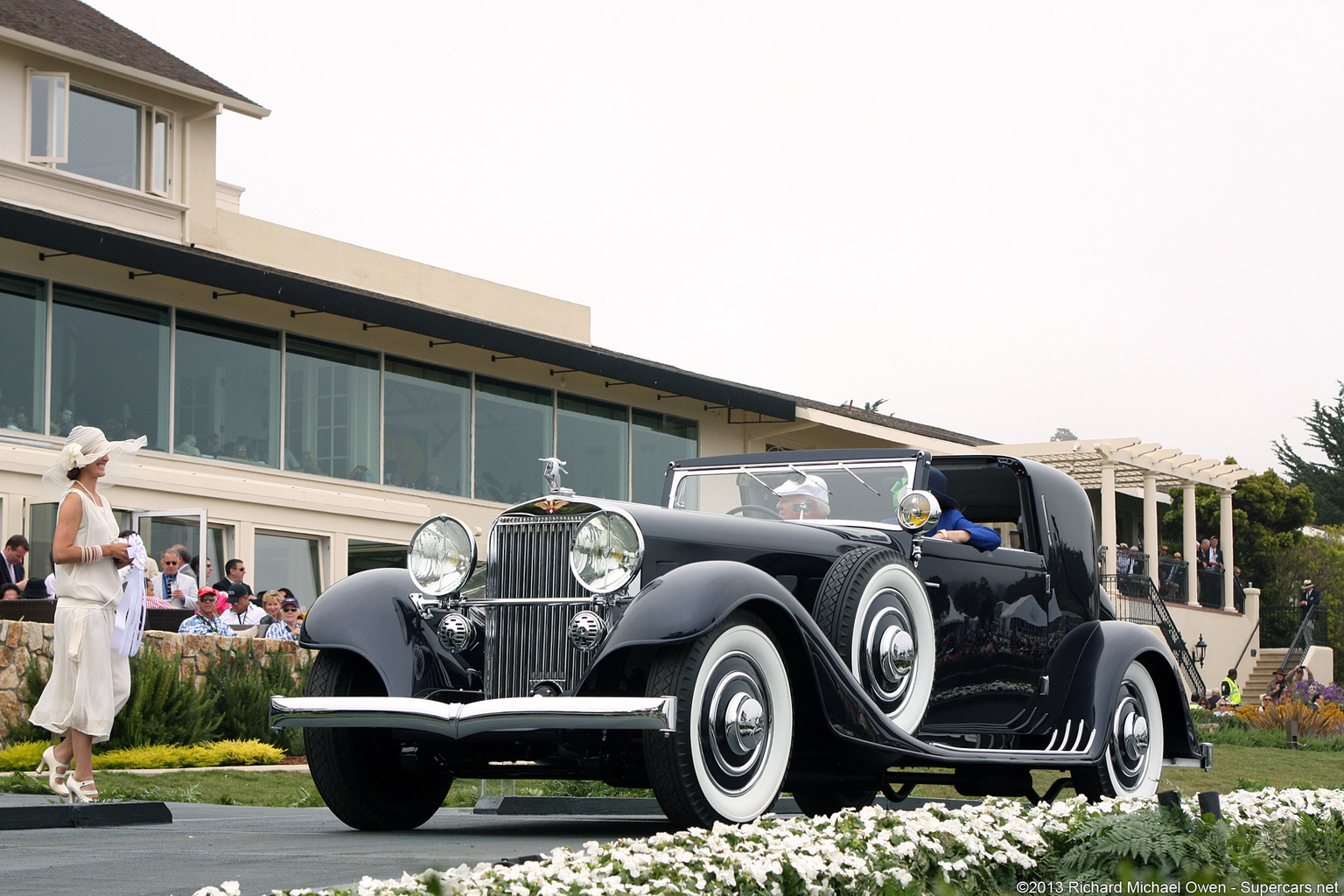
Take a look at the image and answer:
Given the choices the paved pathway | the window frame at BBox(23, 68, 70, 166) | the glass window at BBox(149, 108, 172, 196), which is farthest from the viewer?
the glass window at BBox(149, 108, 172, 196)

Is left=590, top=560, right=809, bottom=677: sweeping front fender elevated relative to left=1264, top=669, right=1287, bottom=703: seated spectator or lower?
elevated

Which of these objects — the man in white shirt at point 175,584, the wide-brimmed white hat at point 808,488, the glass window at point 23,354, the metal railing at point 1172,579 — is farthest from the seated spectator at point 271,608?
the metal railing at point 1172,579

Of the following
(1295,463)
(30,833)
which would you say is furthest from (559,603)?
(1295,463)

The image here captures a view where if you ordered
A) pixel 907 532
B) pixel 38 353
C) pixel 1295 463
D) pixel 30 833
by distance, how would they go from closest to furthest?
pixel 30 833
pixel 907 532
pixel 38 353
pixel 1295 463

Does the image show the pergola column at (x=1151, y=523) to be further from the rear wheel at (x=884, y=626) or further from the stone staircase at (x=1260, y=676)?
the rear wheel at (x=884, y=626)

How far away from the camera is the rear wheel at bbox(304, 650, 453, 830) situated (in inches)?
258

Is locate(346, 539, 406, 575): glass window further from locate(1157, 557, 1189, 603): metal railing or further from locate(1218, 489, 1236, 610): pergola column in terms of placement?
locate(1218, 489, 1236, 610): pergola column

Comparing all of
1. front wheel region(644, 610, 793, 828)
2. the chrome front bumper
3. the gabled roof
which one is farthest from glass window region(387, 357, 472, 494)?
front wheel region(644, 610, 793, 828)

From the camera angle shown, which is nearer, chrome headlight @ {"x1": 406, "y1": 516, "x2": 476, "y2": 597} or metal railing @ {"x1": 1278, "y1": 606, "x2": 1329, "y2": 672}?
chrome headlight @ {"x1": 406, "y1": 516, "x2": 476, "y2": 597}

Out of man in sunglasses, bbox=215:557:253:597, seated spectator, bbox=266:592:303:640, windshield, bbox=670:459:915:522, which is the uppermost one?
windshield, bbox=670:459:915:522

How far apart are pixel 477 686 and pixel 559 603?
1.99 ft

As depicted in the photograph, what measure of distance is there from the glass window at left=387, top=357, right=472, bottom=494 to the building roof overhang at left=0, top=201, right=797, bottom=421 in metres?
1.02

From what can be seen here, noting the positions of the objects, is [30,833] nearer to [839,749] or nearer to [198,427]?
[839,749]

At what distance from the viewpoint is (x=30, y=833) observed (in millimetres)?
6641
